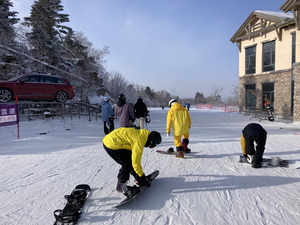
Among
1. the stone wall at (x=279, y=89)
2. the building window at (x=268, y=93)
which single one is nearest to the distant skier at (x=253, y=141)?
the stone wall at (x=279, y=89)

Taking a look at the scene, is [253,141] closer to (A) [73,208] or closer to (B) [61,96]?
(A) [73,208]

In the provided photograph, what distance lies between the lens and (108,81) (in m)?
27.5

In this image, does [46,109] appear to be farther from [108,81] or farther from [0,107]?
[108,81]

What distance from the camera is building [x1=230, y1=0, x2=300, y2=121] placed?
12.2 m

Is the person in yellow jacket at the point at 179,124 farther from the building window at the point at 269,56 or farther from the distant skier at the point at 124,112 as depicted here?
the building window at the point at 269,56

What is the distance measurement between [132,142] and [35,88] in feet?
32.8

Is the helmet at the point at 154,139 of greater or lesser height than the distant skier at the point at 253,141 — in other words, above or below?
above

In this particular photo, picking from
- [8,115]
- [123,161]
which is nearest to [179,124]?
[123,161]

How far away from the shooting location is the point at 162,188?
3305 millimetres

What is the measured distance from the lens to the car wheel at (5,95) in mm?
9203

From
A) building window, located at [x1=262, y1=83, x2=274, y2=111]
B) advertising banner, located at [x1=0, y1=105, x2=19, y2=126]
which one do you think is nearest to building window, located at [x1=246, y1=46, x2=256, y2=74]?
building window, located at [x1=262, y1=83, x2=274, y2=111]

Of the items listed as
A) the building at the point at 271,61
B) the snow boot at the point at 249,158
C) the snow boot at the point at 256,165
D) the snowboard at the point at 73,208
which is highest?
the building at the point at 271,61

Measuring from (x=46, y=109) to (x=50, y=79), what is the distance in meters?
1.95

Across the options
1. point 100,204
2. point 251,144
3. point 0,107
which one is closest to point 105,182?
point 100,204
